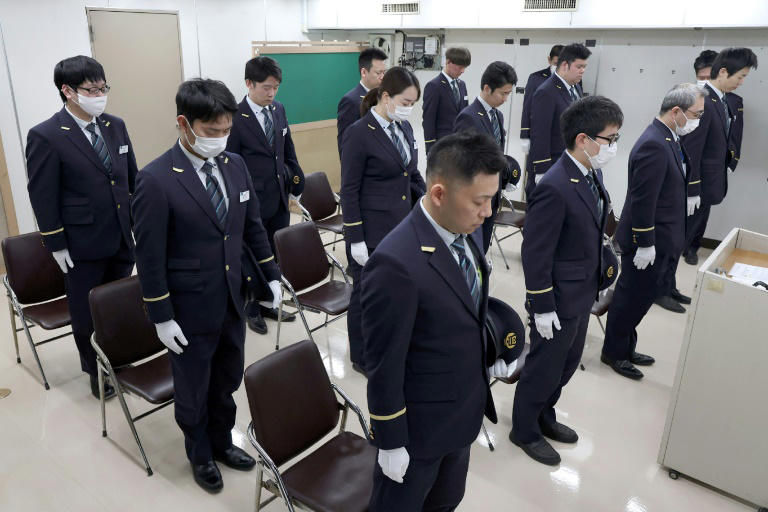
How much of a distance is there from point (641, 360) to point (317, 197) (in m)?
2.98

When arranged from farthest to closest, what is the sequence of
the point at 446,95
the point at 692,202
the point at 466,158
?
the point at 446,95
the point at 692,202
the point at 466,158

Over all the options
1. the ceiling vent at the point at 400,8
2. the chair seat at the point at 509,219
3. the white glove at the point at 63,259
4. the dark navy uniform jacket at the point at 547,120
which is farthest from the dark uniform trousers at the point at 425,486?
the ceiling vent at the point at 400,8

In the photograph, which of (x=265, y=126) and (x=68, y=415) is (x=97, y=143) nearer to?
(x=265, y=126)

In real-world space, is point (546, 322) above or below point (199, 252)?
below

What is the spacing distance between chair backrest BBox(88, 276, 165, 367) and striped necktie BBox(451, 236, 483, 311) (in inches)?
75.2

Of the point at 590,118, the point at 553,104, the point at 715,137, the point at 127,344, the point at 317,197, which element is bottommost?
the point at 127,344

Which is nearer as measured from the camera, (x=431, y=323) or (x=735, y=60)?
(x=431, y=323)

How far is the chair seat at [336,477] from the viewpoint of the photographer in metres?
2.04

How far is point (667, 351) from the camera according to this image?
416 centimetres

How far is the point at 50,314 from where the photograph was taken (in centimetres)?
349

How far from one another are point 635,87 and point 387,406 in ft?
19.1

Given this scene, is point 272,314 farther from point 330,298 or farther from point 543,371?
point 543,371

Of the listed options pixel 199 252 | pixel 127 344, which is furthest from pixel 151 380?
pixel 199 252

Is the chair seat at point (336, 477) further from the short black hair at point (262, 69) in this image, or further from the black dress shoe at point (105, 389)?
the short black hair at point (262, 69)
